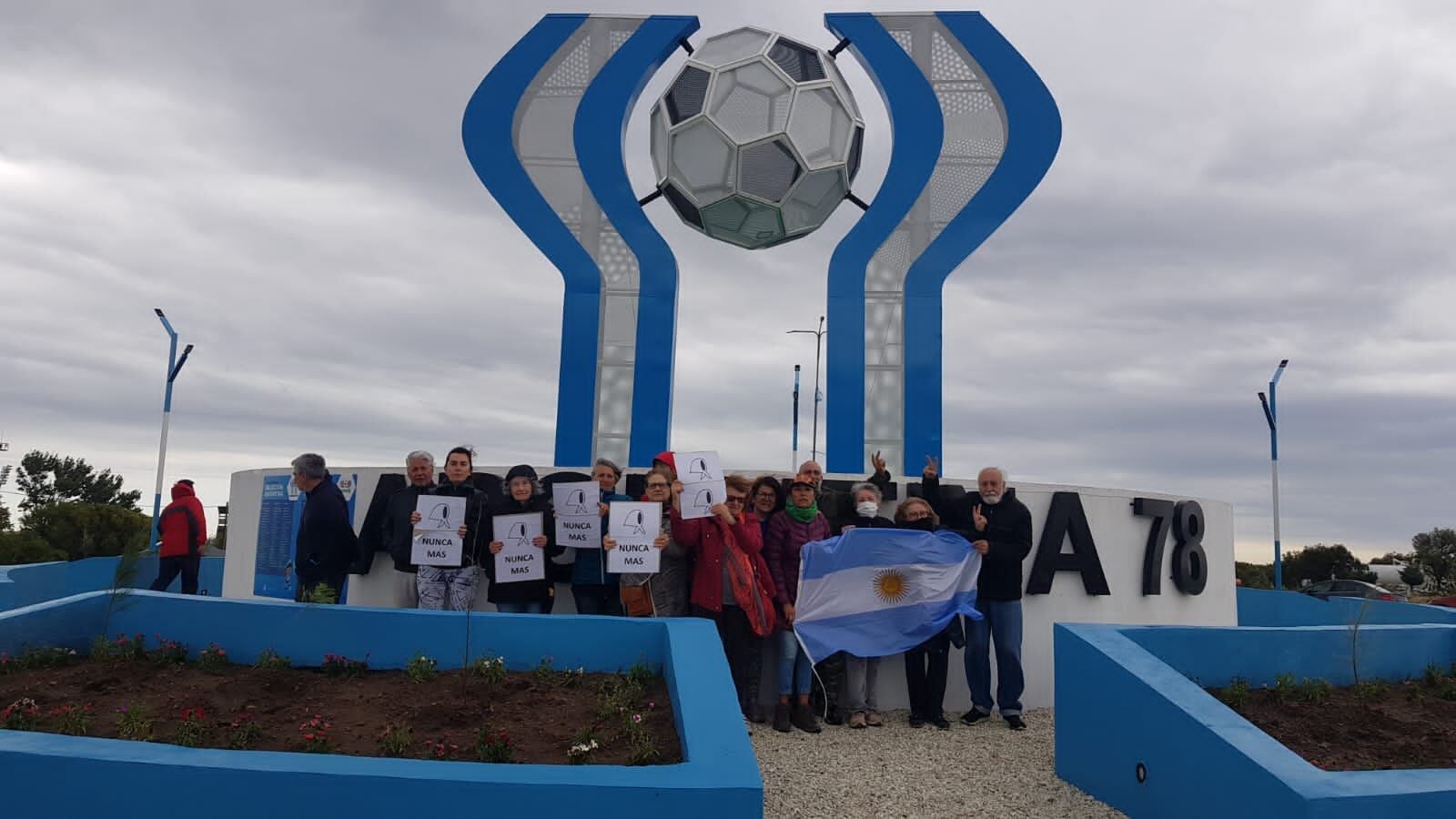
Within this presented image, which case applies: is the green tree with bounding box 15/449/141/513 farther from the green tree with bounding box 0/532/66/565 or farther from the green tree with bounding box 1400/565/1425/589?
the green tree with bounding box 1400/565/1425/589

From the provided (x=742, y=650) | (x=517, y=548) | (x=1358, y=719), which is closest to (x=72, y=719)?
(x=517, y=548)

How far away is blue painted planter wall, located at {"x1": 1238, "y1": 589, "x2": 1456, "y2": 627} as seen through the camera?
43.7 ft

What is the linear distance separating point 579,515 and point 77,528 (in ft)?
84.4

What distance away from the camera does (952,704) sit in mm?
7293

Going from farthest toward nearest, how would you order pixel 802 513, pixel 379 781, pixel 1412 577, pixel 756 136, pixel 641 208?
pixel 1412 577 → pixel 641 208 → pixel 756 136 → pixel 802 513 → pixel 379 781

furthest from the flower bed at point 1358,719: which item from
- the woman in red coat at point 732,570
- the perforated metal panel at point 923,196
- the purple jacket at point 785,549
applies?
the perforated metal panel at point 923,196

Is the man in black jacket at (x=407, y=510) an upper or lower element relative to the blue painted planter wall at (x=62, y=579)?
upper

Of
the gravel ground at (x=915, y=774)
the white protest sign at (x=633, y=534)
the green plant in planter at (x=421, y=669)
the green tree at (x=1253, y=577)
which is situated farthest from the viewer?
the green tree at (x=1253, y=577)

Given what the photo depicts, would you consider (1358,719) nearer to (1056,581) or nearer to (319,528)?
(1056,581)

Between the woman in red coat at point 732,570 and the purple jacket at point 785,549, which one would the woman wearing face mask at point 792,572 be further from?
the woman in red coat at point 732,570

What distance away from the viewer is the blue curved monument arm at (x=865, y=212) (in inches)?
395

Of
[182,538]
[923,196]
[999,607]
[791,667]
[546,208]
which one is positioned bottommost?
[791,667]

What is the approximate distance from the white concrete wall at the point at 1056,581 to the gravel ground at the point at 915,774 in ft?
3.04

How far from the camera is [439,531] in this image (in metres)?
6.39
